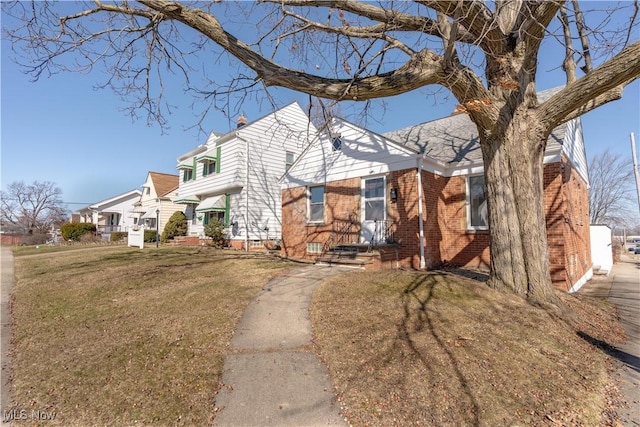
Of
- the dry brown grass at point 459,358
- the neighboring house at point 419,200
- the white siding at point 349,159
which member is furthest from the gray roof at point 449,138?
the dry brown grass at point 459,358

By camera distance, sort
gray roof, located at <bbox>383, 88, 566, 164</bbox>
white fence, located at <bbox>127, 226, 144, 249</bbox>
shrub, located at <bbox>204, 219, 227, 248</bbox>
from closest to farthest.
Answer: gray roof, located at <bbox>383, 88, 566, 164</bbox>, shrub, located at <bbox>204, 219, 227, 248</bbox>, white fence, located at <bbox>127, 226, 144, 249</bbox>

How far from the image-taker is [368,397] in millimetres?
3146

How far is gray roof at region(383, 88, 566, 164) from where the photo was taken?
10.4 metres

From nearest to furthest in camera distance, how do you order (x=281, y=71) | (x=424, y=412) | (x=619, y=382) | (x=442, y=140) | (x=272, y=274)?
1. (x=424, y=412)
2. (x=619, y=382)
3. (x=281, y=71)
4. (x=272, y=274)
5. (x=442, y=140)

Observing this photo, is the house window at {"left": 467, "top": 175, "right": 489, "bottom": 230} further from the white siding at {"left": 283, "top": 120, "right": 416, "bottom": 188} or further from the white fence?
the white fence

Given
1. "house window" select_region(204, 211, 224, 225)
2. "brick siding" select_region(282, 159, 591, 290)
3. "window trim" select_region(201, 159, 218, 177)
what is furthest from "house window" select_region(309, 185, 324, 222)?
"window trim" select_region(201, 159, 218, 177)

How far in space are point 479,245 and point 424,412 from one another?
27.2 ft

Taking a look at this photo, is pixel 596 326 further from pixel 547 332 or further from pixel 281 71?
pixel 281 71

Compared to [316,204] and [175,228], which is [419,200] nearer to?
[316,204]

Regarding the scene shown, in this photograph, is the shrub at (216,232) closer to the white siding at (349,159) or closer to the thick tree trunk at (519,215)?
the white siding at (349,159)

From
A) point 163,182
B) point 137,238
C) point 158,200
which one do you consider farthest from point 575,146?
Result: point 163,182

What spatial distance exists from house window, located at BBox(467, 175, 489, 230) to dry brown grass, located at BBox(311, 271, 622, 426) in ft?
14.1

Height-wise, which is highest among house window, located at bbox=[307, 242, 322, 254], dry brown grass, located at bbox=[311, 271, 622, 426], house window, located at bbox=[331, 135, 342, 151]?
house window, located at bbox=[331, 135, 342, 151]

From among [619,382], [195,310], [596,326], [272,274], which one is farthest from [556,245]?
[195,310]
